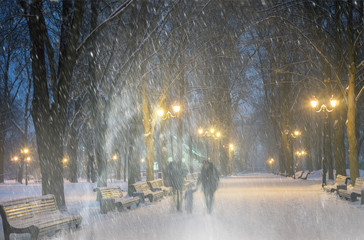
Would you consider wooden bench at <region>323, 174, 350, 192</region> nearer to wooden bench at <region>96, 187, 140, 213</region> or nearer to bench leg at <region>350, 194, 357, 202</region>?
bench leg at <region>350, 194, 357, 202</region>

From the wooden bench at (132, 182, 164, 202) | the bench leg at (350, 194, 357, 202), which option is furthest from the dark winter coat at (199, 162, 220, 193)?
the bench leg at (350, 194, 357, 202)

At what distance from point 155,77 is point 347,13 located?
1413 centimetres

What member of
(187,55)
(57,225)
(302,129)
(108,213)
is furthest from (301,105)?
(57,225)

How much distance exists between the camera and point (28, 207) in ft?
29.3

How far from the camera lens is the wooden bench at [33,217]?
7.96 m

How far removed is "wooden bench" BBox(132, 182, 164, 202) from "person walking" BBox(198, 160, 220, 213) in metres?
3.86

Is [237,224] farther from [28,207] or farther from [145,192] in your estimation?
[145,192]

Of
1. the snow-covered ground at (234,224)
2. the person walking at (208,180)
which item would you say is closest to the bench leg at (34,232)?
the snow-covered ground at (234,224)

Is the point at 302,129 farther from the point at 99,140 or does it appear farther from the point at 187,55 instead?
the point at 99,140

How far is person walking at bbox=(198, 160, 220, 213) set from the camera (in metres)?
12.3

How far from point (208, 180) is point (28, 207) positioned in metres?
5.69

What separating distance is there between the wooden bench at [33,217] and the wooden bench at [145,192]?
5956mm

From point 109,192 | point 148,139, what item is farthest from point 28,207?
point 148,139

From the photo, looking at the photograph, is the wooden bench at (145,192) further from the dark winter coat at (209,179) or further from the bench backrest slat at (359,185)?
the bench backrest slat at (359,185)
